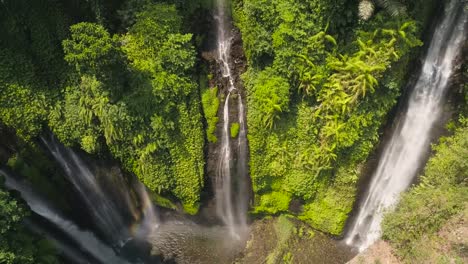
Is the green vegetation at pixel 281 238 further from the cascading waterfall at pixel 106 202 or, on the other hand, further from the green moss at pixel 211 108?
the cascading waterfall at pixel 106 202

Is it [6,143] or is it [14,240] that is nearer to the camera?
[14,240]

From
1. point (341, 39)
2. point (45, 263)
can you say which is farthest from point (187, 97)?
point (45, 263)

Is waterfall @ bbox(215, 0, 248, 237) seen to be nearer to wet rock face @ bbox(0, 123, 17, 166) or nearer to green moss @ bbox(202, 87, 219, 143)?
green moss @ bbox(202, 87, 219, 143)

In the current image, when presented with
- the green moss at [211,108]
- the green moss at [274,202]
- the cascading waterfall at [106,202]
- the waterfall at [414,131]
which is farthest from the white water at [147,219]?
the waterfall at [414,131]

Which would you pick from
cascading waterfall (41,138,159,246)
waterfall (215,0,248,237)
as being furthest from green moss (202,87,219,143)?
cascading waterfall (41,138,159,246)

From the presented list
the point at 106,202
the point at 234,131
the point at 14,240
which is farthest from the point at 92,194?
the point at 234,131

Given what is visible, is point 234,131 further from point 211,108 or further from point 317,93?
point 317,93
